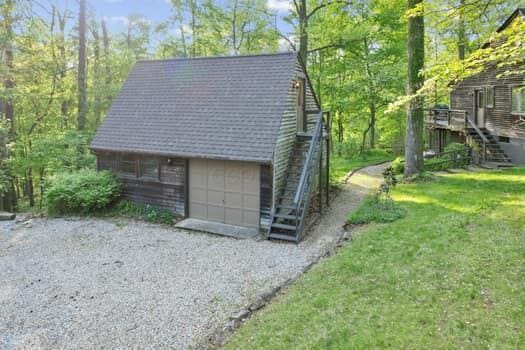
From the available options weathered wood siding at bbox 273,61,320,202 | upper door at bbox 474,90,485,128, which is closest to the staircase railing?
weathered wood siding at bbox 273,61,320,202

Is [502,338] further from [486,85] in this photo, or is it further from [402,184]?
[486,85]

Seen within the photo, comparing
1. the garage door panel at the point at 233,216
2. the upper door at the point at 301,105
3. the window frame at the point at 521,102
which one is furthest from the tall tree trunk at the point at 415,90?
the garage door panel at the point at 233,216

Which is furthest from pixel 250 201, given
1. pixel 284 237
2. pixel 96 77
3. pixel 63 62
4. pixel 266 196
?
pixel 96 77

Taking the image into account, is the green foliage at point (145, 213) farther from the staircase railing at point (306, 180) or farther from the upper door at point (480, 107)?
the upper door at point (480, 107)

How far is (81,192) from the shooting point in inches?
461

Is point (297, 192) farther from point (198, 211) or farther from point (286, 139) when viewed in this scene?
point (198, 211)

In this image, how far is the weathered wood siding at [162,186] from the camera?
37.7 ft

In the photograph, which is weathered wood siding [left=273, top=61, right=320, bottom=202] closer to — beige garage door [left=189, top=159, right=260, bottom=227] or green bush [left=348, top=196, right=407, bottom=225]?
beige garage door [left=189, top=159, right=260, bottom=227]

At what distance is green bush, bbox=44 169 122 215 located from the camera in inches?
462

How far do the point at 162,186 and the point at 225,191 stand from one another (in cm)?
229

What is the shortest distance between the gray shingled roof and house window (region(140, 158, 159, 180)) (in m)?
0.50

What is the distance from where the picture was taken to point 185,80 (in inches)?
517

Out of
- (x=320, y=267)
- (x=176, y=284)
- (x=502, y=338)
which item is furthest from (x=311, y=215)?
(x=502, y=338)

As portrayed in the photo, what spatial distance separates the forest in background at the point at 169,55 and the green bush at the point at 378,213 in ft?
12.6
